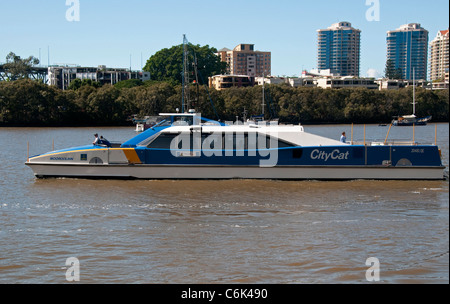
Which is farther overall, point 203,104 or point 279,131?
point 203,104

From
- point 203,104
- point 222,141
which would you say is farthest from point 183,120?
point 203,104

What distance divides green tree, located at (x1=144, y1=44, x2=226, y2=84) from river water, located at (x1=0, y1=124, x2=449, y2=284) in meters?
119

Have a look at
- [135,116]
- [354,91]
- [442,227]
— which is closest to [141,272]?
[442,227]

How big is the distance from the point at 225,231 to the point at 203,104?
228 ft

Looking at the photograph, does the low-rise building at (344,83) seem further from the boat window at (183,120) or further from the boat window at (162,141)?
the boat window at (162,141)

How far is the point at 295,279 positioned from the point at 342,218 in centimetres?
493

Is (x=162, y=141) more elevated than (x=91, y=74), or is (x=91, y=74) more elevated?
(x=91, y=74)

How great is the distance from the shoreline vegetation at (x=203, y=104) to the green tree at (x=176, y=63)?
38237mm

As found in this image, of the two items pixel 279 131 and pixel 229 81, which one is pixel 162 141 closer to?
pixel 279 131

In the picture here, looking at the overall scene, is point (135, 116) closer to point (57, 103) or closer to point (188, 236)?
point (57, 103)

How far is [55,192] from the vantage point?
63.0 ft

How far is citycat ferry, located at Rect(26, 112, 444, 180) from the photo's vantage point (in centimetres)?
2064

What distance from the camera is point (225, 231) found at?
13.6 metres

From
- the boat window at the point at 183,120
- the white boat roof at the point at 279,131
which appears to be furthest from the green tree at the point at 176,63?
the white boat roof at the point at 279,131
